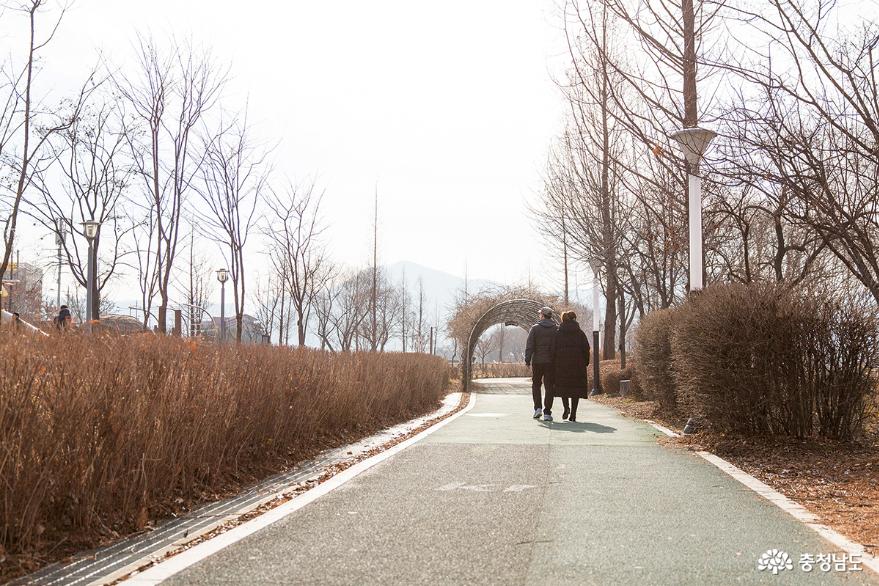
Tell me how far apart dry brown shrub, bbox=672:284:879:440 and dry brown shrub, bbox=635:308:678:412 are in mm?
2789

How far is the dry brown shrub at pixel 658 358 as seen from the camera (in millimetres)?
12430

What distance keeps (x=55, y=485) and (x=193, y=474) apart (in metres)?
1.84

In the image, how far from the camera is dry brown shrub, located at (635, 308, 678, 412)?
12.4 m

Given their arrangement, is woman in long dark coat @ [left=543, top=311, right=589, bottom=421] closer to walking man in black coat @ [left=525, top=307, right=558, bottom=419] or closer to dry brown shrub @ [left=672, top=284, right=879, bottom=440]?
walking man in black coat @ [left=525, top=307, right=558, bottom=419]

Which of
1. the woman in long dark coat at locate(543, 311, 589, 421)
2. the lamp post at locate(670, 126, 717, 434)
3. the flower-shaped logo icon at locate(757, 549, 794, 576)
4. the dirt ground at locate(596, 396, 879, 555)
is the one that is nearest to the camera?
the flower-shaped logo icon at locate(757, 549, 794, 576)

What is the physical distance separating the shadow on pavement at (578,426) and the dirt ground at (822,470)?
1.55 metres

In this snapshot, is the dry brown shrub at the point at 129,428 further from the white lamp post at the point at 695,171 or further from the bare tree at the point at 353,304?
the bare tree at the point at 353,304

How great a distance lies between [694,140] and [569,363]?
4.51m

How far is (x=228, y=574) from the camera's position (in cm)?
394

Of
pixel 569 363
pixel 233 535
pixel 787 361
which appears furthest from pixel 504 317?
pixel 233 535

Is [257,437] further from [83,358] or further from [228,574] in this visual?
[228,574]

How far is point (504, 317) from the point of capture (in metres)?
37.4

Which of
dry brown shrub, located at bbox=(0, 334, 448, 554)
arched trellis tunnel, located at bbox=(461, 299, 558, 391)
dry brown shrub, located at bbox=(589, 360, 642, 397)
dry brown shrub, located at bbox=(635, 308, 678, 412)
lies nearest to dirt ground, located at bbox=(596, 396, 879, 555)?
dry brown shrub, located at bbox=(635, 308, 678, 412)

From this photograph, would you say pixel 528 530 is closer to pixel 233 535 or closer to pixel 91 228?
pixel 233 535
